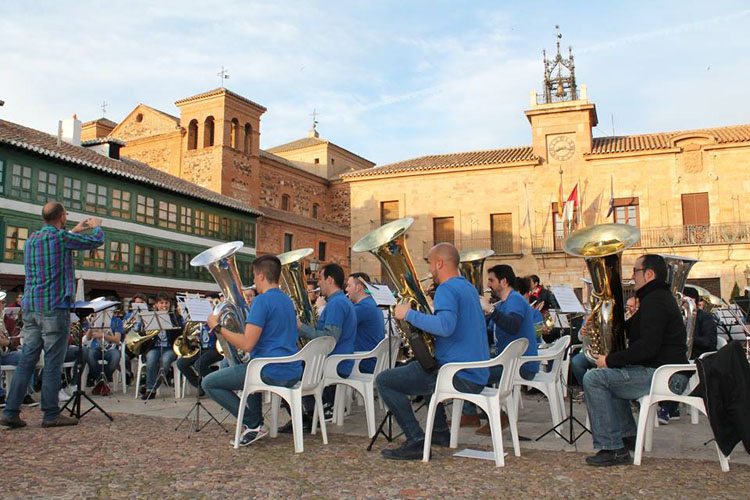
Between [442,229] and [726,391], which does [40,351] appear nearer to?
[726,391]

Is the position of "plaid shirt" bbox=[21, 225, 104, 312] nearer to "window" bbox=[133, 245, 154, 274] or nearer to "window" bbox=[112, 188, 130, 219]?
"window" bbox=[112, 188, 130, 219]

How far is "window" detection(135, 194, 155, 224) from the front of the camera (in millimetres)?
26203

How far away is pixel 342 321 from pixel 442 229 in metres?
22.4

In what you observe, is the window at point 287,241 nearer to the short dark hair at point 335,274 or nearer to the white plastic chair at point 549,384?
the short dark hair at point 335,274

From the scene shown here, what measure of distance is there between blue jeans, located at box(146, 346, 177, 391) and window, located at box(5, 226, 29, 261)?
15489 mm

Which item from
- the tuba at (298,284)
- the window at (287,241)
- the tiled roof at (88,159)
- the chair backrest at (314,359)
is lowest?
the chair backrest at (314,359)

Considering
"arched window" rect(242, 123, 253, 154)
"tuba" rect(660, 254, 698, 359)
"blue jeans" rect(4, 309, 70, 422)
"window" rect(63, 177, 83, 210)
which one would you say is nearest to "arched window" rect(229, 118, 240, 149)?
"arched window" rect(242, 123, 253, 154)

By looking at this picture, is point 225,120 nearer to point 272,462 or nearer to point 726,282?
point 726,282

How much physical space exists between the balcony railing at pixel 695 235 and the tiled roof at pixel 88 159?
660 inches

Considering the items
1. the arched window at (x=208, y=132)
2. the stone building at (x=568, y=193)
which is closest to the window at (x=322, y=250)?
the arched window at (x=208, y=132)

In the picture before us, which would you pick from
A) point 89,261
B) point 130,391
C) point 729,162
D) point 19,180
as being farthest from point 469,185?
point 130,391

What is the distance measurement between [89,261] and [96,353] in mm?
16076

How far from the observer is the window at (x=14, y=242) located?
21188mm

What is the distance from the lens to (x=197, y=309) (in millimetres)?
5996
